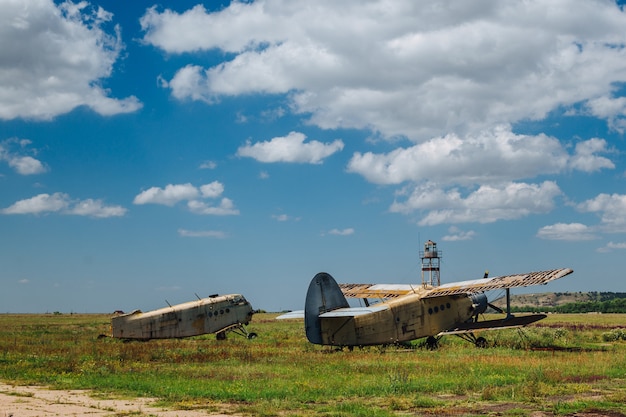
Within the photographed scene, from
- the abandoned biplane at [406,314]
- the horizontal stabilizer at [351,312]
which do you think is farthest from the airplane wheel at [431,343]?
the horizontal stabilizer at [351,312]

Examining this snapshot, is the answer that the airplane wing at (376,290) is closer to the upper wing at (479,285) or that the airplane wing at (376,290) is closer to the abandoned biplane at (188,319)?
the upper wing at (479,285)

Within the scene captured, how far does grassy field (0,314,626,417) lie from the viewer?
14.7 meters

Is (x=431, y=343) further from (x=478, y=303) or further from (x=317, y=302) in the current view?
(x=317, y=302)

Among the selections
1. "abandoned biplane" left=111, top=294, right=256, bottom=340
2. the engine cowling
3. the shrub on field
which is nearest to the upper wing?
the engine cowling

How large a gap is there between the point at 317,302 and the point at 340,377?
8143 mm

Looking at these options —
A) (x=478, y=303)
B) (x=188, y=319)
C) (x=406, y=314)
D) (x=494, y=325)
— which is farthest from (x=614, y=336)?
(x=188, y=319)

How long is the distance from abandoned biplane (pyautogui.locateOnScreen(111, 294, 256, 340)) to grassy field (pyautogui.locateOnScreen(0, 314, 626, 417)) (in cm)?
427

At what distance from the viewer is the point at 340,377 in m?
19.4

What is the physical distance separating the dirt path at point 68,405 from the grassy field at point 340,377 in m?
0.71

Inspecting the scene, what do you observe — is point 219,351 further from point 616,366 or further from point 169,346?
point 616,366

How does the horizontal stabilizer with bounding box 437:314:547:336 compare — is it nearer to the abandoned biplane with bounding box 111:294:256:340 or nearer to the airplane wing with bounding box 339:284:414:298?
the airplane wing with bounding box 339:284:414:298

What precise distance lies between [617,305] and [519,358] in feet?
387

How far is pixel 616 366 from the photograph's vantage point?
21812mm

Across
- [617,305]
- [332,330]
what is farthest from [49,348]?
[617,305]
